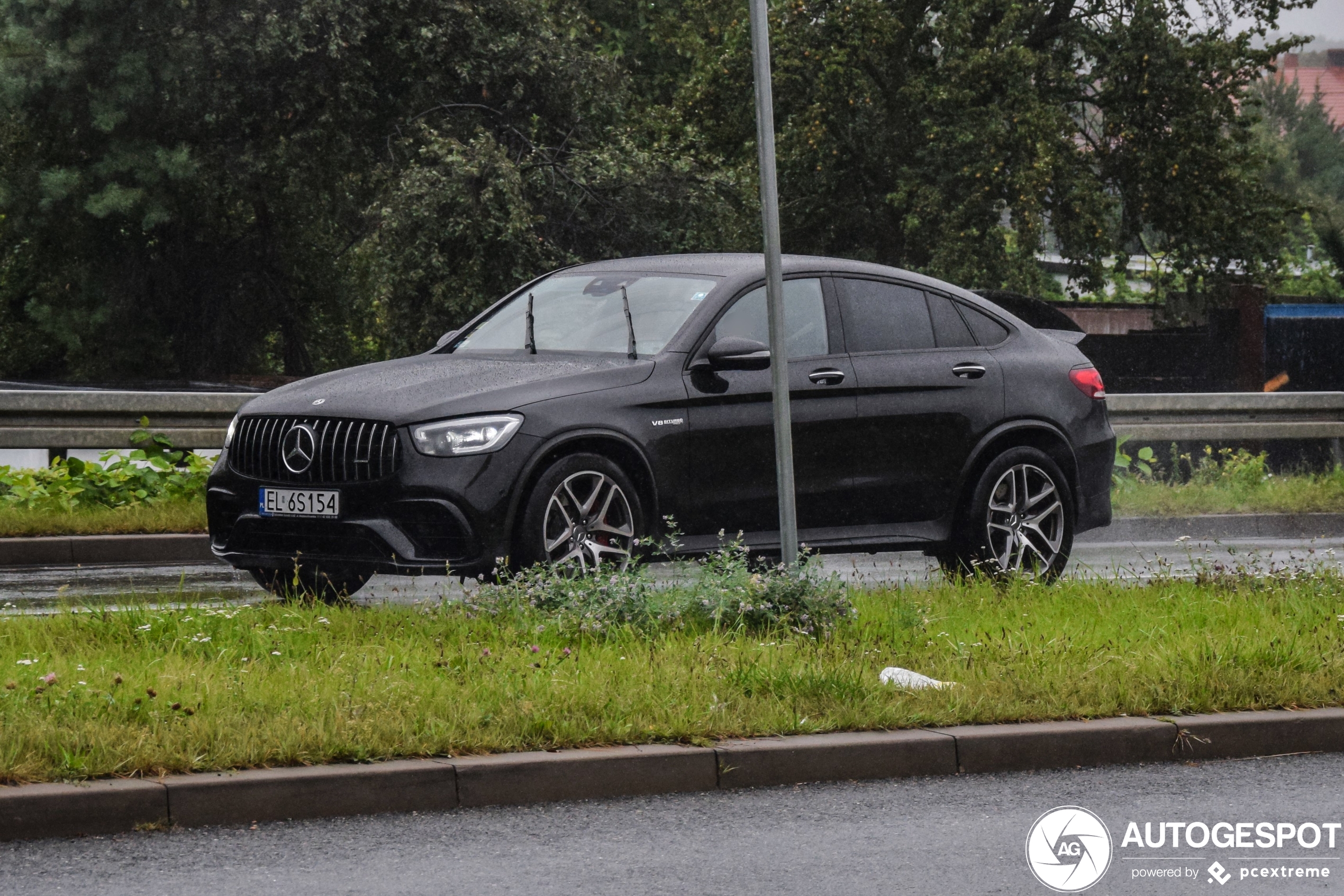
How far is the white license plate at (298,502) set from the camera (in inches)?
303

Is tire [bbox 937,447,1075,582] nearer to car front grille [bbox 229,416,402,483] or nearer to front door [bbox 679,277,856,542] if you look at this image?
front door [bbox 679,277,856,542]

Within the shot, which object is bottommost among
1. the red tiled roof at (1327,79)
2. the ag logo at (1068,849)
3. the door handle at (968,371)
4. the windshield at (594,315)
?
the ag logo at (1068,849)

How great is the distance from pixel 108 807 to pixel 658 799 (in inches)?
61.3

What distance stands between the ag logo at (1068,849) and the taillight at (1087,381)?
15.5ft

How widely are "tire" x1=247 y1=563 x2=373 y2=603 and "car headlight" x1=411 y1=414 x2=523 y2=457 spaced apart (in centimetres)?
84

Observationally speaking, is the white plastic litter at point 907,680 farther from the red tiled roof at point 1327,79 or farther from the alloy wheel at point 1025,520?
the red tiled roof at point 1327,79

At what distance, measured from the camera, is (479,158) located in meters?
24.1

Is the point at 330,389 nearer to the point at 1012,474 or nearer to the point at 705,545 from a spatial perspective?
the point at 705,545

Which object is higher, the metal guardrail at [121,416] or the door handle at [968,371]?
the door handle at [968,371]

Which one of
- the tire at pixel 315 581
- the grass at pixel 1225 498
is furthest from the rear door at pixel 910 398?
the grass at pixel 1225 498

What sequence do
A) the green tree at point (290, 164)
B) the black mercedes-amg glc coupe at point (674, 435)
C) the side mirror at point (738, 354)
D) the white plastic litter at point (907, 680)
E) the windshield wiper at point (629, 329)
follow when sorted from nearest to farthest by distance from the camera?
the white plastic litter at point (907, 680), the black mercedes-amg glc coupe at point (674, 435), the side mirror at point (738, 354), the windshield wiper at point (629, 329), the green tree at point (290, 164)

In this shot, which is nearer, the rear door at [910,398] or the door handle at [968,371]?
the rear door at [910,398]

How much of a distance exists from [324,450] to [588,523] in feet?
3.91

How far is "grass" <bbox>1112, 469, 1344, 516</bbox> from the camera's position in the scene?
14.2 meters
